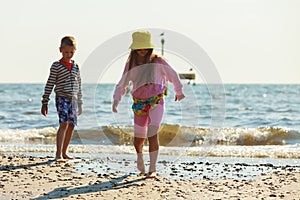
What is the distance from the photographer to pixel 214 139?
36.5 feet

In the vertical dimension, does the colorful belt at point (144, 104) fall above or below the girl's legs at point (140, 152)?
above

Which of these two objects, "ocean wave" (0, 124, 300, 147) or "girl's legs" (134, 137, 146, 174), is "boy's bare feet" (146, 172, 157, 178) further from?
"ocean wave" (0, 124, 300, 147)

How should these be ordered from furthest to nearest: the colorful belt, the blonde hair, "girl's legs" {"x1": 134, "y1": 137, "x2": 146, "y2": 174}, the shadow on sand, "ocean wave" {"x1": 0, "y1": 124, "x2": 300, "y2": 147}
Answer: "ocean wave" {"x1": 0, "y1": 124, "x2": 300, "y2": 147} → the blonde hair → "girl's legs" {"x1": 134, "y1": 137, "x2": 146, "y2": 174} → the colorful belt → the shadow on sand

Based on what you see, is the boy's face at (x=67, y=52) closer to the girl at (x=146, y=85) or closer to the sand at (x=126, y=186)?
the girl at (x=146, y=85)

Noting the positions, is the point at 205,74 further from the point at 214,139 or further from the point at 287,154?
the point at 214,139

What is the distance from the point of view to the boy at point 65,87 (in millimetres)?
6223

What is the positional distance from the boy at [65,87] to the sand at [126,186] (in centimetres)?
67

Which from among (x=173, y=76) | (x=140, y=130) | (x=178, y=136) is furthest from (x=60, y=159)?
(x=178, y=136)

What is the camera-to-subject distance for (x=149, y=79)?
541 centimetres

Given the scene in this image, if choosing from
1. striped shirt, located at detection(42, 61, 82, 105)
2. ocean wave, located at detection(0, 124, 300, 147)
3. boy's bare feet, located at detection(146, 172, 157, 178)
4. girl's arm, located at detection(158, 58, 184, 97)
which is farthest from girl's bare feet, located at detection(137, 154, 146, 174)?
ocean wave, located at detection(0, 124, 300, 147)

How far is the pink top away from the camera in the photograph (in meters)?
5.40

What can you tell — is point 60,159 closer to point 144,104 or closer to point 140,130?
point 140,130

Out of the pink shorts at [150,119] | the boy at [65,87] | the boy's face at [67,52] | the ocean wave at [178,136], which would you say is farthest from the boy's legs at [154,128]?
the ocean wave at [178,136]

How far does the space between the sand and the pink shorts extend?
0.51 m
